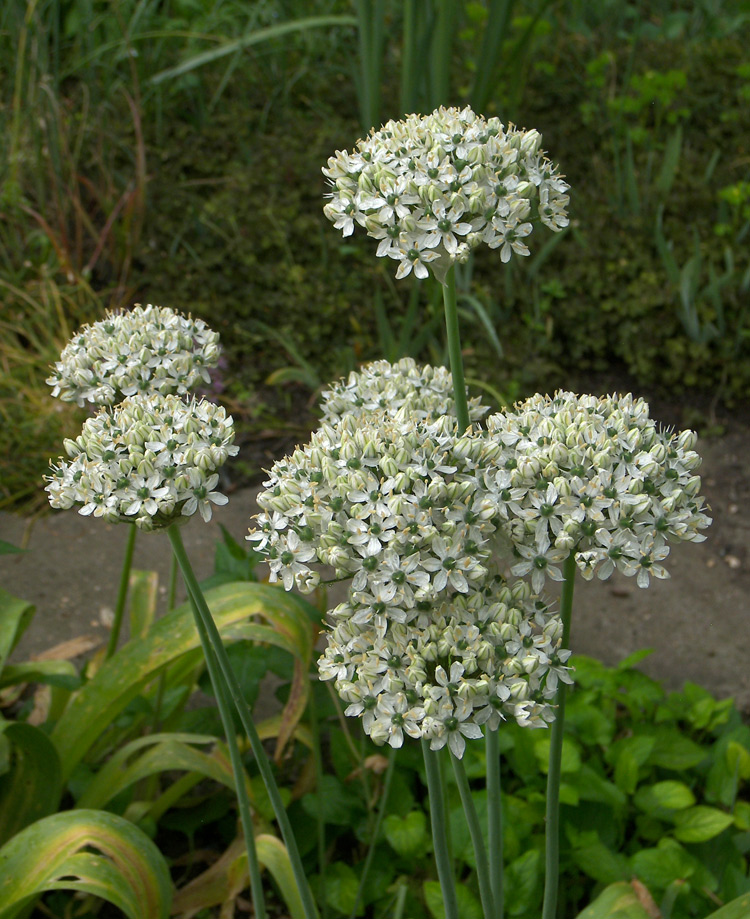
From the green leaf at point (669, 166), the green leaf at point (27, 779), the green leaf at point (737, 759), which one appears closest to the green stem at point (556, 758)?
the green leaf at point (737, 759)

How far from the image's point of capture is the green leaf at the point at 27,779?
6.97 ft

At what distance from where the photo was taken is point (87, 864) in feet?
6.10

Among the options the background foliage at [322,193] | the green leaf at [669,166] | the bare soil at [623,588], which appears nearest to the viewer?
the bare soil at [623,588]

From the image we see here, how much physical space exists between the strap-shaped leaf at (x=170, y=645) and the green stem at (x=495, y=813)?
2.42ft

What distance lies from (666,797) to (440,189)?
5.47ft

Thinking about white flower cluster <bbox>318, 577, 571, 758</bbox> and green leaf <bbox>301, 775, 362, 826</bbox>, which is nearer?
white flower cluster <bbox>318, 577, 571, 758</bbox>

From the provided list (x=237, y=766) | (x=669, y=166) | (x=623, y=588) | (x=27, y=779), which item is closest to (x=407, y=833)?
(x=237, y=766)

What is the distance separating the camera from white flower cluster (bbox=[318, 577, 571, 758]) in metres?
1.25

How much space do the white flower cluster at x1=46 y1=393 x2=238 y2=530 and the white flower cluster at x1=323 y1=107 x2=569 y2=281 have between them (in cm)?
41

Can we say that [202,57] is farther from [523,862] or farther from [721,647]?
[523,862]

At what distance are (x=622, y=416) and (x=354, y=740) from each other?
5.24 feet

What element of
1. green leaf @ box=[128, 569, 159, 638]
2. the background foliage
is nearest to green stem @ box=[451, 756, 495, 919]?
green leaf @ box=[128, 569, 159, 638]

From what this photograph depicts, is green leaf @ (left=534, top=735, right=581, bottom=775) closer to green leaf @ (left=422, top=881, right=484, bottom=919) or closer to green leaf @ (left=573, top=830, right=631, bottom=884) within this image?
green leaf @ (left=573, top=830, right=631, bottom=884)

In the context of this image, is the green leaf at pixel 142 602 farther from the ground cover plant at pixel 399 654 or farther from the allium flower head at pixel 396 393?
the allium flower head at pixel 396 393
